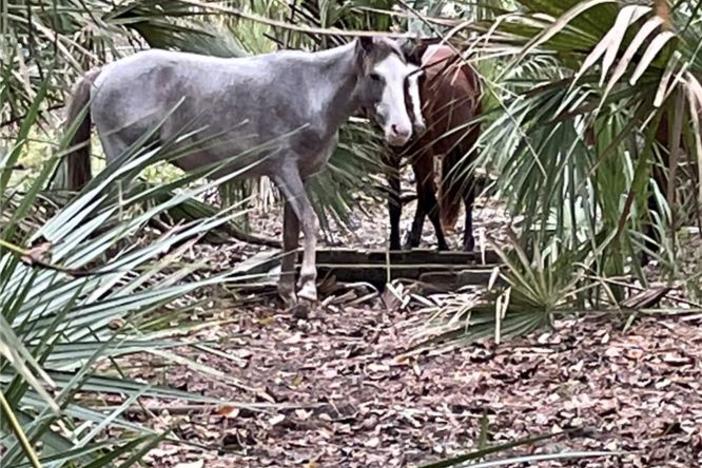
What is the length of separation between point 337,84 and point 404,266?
1.14 m

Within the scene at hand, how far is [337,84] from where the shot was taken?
4113 mm

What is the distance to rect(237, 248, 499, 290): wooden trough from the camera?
473cm

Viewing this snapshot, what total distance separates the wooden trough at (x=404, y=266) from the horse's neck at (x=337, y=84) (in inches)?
30.7

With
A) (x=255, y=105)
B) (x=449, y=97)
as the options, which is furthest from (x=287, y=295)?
(x=449, y=97)

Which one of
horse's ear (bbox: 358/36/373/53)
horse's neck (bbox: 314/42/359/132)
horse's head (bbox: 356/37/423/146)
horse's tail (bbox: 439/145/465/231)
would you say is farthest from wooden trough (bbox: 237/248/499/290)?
horse's ear (bbox: 358/36/373/53)

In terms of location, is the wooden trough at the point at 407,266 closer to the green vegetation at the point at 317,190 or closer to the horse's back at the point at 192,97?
the green vegetation at the point at 317,190

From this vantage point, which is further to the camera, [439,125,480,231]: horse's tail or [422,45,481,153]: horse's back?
[439,125,480,231]: horse's tail

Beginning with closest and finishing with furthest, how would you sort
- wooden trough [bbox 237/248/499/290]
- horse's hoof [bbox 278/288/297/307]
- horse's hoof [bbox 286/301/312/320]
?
horse's hoof [bbox 286/301/312/320], horse's hoof [bbox 278/288/297/307], wooden trough [bbox 237/248/499/290]

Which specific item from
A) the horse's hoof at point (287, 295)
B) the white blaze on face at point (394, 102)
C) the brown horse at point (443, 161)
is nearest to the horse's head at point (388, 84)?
the white blaze on face at point (394, 102)

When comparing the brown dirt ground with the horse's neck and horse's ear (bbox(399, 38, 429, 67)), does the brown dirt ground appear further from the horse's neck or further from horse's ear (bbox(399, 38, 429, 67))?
horse's ear (bbox(399, 38, 429, 67))

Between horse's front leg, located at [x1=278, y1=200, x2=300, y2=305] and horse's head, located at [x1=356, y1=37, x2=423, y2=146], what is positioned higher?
horse's head, located at [x1=356, y1=37, x2=423, y2=146]

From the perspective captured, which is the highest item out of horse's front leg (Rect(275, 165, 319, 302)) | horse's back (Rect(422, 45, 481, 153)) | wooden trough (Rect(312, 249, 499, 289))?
horse's back (Rect(422, 45, 481, 153))

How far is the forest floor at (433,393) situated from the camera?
2.76m

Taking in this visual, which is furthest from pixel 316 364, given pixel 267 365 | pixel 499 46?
pixel 499 46
